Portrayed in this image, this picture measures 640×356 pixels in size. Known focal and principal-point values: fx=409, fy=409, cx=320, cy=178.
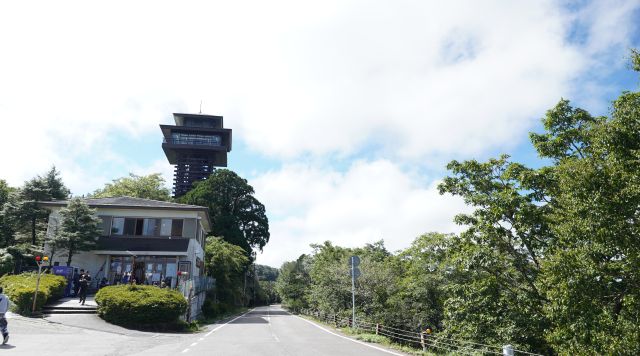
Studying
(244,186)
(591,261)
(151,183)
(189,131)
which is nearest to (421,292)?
(591,261)

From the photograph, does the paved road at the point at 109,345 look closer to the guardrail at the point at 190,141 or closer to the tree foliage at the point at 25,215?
the tree foliage at the point at 25,215

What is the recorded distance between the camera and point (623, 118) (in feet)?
39.1

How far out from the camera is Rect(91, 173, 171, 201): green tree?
59812 millimetres

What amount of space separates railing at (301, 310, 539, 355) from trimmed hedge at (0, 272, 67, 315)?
15126 mm

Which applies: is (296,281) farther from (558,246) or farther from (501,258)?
(558,246)

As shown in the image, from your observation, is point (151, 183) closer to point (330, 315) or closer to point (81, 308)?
point (330, 315)

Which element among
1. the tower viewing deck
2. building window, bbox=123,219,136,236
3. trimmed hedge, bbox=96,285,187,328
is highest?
the tower viewing deck

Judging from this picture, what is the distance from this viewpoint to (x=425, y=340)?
1703 centimetres

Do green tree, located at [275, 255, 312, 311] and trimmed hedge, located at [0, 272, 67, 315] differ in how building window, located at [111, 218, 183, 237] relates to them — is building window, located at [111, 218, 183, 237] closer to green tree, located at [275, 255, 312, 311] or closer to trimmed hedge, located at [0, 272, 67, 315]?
trimmed hedge, located at [0, 272, 67, 315]

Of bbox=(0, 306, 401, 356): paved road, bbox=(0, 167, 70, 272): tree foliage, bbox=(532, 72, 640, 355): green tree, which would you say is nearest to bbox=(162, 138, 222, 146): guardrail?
bbox=(0, 167, 70, 272): tree foliage

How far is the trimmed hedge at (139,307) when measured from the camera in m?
18.6

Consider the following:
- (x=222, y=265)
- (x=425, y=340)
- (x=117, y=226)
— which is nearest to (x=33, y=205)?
(x=117, y=226)

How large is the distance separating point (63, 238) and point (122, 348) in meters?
19.6

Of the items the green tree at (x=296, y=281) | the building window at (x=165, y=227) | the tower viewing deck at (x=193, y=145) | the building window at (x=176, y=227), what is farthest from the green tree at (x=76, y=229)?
the tower viewing deck at (x=193, y=145)
